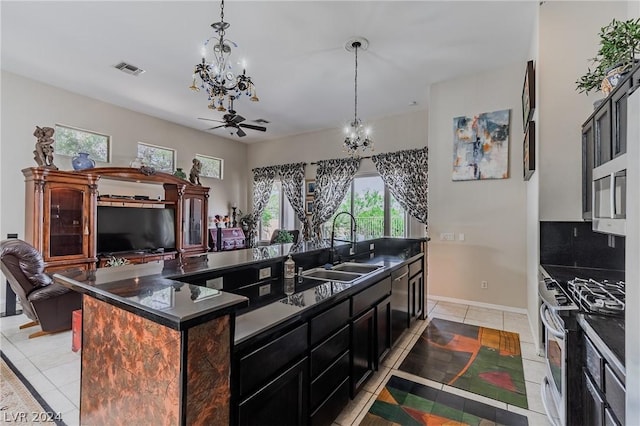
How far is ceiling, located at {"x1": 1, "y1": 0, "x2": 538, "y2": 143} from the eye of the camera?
3.06m

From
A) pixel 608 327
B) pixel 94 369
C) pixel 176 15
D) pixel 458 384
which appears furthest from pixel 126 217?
pixel 608 327

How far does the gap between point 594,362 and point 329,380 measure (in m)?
1.35

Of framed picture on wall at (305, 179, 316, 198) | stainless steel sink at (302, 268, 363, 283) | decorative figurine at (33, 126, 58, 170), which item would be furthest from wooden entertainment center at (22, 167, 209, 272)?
stainless steel sink at (302, 268, 363, 283)

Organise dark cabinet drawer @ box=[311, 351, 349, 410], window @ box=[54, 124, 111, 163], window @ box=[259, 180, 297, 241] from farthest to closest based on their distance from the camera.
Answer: window @ box=[259, 180, 297, 241], window @ box=[54, 124, 111, 163], dark cabinet drawer @ box=[311, 351, 349, 410]

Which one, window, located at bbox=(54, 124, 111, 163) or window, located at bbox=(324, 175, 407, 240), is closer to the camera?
window, located at bbox=(54, 124, 111, 163)

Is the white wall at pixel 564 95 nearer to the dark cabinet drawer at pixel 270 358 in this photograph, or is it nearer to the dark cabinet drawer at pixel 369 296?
the dark cabinet drawer at pixel 369 296

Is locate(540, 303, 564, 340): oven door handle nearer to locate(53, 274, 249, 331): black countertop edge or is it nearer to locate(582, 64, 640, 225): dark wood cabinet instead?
locate(582, 64, 640, 225): dark wood cabinet

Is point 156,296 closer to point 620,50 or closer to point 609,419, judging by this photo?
point 609,419

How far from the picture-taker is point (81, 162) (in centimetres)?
479

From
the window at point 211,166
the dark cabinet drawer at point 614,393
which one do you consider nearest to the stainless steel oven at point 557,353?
the dark cabinet drawer at point 614,393

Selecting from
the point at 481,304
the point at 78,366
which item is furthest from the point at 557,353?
the point at 78,366

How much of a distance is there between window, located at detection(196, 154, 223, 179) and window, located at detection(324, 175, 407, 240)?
318cm

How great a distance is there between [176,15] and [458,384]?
448 cm

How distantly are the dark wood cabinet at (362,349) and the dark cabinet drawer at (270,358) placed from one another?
26.0 inches
